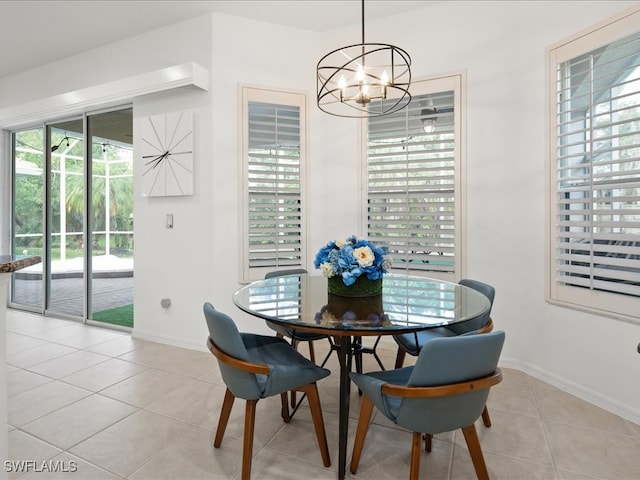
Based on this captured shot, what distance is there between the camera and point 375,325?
157 centimetres

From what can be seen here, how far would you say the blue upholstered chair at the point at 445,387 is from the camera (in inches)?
54.1

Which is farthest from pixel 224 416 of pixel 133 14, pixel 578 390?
pixel 133 14

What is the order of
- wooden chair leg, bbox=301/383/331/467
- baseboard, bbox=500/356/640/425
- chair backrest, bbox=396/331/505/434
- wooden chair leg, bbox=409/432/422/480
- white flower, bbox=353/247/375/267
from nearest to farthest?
1. chair backrest, bbox=396/331/505/434
2. wooden chair leg, bbox=409/432/422/480
3. wooden chair leg, bbox=301/383/331/467
4. white flower, bbox=353/247/375/267
5. baseboard, bbox=500/356/640/425

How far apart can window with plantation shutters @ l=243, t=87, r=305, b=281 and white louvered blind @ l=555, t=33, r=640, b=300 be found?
2.15 meters

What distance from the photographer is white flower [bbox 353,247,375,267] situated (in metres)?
1.92

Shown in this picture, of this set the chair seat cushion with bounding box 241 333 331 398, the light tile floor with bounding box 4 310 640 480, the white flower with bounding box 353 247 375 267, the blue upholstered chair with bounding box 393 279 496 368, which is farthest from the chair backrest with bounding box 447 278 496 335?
the chair seat cushion with bounding box 241 333 331 398

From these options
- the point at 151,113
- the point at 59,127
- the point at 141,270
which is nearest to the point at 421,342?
the point at 141,270

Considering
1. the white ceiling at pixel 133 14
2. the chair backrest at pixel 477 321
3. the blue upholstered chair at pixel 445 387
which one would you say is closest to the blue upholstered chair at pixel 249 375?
the blue upholstered chair at pixel 445 387

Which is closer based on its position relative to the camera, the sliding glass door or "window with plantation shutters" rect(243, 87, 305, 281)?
"window with plantation shutters" rect(243, 87, 305, 281)

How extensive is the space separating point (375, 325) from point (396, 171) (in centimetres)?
204

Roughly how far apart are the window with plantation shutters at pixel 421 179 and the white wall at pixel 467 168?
14cm

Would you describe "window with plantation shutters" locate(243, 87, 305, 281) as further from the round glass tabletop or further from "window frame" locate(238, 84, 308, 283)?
the round glass tabletop

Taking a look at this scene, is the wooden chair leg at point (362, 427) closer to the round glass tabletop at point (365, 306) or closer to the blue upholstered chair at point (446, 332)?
the round glass tabletop at point (365, 306)

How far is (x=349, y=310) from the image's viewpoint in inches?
71.5
